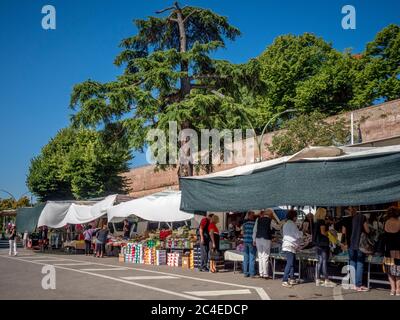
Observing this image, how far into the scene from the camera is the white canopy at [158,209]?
19.1 meters

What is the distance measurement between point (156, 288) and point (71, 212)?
14.4 metres

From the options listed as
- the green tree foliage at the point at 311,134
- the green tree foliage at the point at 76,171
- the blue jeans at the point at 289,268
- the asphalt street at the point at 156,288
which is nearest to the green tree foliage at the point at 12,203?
the green tree foliage at the point at 76,171

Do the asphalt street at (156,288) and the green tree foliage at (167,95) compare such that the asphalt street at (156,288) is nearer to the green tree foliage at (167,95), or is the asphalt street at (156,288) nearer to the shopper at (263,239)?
the shopper at (263,239)

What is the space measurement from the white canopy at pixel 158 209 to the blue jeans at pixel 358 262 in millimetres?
8412

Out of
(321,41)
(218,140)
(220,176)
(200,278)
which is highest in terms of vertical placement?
(321,41)

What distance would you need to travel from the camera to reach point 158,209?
19531mm

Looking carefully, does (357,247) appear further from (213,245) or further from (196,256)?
(196,256)

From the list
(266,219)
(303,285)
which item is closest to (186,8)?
(266,219)

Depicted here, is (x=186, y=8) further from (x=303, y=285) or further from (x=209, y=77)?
(x=303, y=285)
